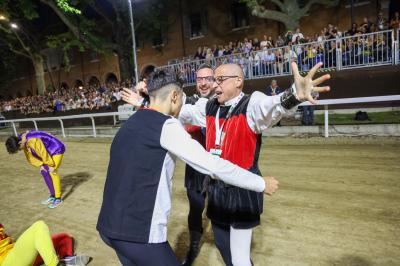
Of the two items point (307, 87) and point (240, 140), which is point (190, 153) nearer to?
point (240, 140)

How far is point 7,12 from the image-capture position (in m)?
22.3

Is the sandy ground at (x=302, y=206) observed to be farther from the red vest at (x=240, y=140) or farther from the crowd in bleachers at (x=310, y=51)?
the crowd in bleachers at (x=310, y=51)

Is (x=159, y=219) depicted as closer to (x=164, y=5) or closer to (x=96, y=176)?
(x=96, y=176)

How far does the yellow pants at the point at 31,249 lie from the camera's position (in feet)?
9.69

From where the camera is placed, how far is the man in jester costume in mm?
5191

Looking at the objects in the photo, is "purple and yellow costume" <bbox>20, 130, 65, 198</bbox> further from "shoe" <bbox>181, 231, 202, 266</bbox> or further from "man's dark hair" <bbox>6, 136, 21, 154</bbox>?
"shoe" <bbox>181, 231, 202, 266</bbox>

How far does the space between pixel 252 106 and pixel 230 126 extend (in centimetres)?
24

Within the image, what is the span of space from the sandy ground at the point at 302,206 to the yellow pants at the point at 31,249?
99 centimetres

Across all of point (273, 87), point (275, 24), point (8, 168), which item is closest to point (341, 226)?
point (273, 87)

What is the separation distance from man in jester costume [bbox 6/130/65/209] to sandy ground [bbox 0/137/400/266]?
783 mm

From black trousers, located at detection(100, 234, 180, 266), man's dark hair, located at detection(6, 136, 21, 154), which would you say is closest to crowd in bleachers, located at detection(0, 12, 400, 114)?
man's dark hair, located at detection(6, 136, 21, 154)

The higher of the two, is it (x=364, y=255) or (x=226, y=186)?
(x=226, y=186)

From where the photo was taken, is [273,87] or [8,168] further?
[273,87]

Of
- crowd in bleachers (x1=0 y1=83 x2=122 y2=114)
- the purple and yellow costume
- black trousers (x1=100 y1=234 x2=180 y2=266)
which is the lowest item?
black trousers (x1=100 y1=234 x2=180 y2=266)
